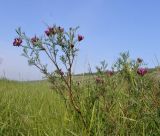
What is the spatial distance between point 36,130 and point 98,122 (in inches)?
30.8

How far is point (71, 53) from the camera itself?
13.7 feet

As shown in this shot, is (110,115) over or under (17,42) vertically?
under

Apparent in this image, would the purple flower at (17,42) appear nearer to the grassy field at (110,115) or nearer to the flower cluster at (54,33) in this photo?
the flower cluster at (54,33)

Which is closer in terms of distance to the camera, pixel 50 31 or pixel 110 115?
pixel 110 115

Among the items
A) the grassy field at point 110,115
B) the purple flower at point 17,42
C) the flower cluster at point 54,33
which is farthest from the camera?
the purple flower at point 17,42

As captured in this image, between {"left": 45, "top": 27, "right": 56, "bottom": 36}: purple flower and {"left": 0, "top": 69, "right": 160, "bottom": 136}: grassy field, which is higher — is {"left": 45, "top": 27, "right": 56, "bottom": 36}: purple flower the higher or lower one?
the higher one

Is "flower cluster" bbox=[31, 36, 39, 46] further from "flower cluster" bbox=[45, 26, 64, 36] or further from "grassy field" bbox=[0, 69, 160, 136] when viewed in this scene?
"grassy field" bbox=[0, 69, 160, 136]

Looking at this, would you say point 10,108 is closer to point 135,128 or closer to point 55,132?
point 55,132

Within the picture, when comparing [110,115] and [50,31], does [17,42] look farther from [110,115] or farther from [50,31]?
[110,115]

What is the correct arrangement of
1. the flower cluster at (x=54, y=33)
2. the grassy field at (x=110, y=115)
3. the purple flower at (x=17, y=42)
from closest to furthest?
1. the grassy field at (x=110, y=115)
2. the flower cluster at (x=54, y=33)
3. the purple flower at (x=17, y=42)

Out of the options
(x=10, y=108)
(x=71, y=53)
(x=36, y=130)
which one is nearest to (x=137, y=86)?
(x=71, y=53)

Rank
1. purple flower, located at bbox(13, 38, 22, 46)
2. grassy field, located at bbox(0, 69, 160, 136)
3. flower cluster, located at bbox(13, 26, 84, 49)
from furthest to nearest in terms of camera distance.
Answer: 1. purple flower, located at bbox(13, 38, 22, 46)
2. flower cluster, located at bbox(13, 26, 84, 49)
3. grassy field, located at bbox(0, 69, 160, 136)

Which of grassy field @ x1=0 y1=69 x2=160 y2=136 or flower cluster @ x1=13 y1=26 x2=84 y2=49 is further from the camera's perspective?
flower cluster @ x1=13 y1=26 x2=84 y2=49

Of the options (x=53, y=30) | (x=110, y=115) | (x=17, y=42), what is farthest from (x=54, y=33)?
(x=110, y=115)
